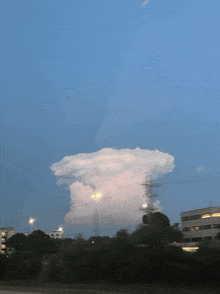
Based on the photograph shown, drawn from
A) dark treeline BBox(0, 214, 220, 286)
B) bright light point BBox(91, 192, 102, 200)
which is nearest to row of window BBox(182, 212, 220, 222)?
bright light point BBox(91, 192, 102, 200)

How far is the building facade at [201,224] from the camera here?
3799 inches

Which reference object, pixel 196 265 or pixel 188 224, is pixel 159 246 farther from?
pixel 188 224

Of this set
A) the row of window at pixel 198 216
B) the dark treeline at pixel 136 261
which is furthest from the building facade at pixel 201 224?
the dark treeline at pixel 136 261

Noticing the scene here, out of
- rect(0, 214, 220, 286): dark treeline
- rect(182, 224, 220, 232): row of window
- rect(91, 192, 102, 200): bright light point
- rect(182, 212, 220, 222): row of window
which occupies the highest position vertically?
rect(182, 212, 220, 222): row of window

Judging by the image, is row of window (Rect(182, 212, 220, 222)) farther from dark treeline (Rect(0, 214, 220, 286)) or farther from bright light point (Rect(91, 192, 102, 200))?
dark treeline (Rect(0, 214, 220, 286))

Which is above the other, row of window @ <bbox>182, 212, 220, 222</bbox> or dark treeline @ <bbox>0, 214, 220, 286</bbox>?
row of window @ <bbox>182, 212, 220, 222</bbox>

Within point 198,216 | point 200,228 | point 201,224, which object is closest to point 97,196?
point 201,224

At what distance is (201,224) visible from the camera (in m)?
101

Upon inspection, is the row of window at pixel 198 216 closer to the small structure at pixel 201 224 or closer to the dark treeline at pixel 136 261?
the small structure at pixel 201 224

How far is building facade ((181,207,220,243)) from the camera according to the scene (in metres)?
96.5

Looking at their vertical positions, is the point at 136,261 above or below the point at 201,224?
below

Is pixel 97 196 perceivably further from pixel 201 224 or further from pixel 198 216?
pixel 198 216

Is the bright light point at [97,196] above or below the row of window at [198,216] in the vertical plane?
below

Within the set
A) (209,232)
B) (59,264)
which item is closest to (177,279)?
(59,264)
